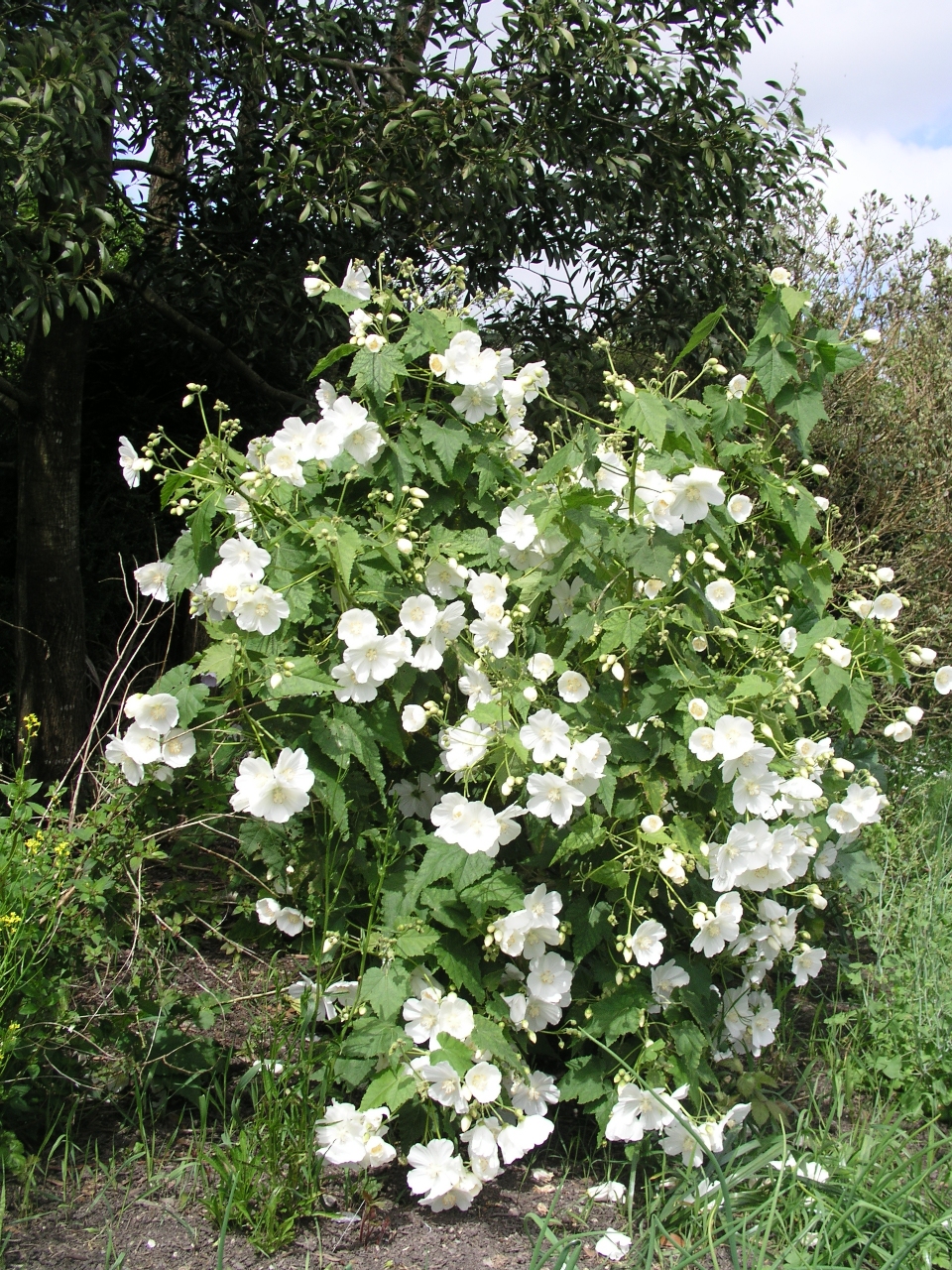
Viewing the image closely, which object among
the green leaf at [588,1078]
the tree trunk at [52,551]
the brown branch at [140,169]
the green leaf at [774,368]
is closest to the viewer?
the green leaf at [588,1078]

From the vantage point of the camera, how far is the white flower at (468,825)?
6.93 feet

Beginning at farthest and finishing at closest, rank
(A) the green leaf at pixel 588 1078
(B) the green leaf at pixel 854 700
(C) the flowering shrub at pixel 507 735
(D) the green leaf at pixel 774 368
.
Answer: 1. (B) the green leaf at pixel 854 700
2. (D) the green leaf at pixel 774 368
3. (A) the green leaf at pixel 588 1078
4. (C) the flowering shrub at pixel 507 735

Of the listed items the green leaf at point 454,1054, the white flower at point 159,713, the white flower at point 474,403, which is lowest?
the green leaf at point 454,1054

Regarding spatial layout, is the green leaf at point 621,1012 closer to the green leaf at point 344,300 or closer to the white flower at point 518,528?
the white flower at point 518,528

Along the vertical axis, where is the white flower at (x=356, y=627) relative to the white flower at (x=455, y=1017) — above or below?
above

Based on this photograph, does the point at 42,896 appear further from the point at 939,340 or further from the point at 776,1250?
the point at 939,340

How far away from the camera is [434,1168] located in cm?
203

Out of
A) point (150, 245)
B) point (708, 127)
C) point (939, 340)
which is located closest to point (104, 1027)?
point (150, 245)

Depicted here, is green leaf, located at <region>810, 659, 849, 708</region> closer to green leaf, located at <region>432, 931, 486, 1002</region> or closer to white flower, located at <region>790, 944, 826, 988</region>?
white flower, located at <region>790, 944, 826, 988</region>

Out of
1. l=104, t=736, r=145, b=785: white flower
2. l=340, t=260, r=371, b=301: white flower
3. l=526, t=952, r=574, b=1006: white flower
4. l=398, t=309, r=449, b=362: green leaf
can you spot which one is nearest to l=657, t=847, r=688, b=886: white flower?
l=526, t=952, r=574, b=1006: white flower

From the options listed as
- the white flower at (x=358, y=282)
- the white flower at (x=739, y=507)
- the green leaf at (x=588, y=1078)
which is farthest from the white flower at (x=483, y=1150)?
the white flower at (x=358, y=282)

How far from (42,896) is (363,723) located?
776mm

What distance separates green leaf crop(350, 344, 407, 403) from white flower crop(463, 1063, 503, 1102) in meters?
1.47

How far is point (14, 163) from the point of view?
2910mm
